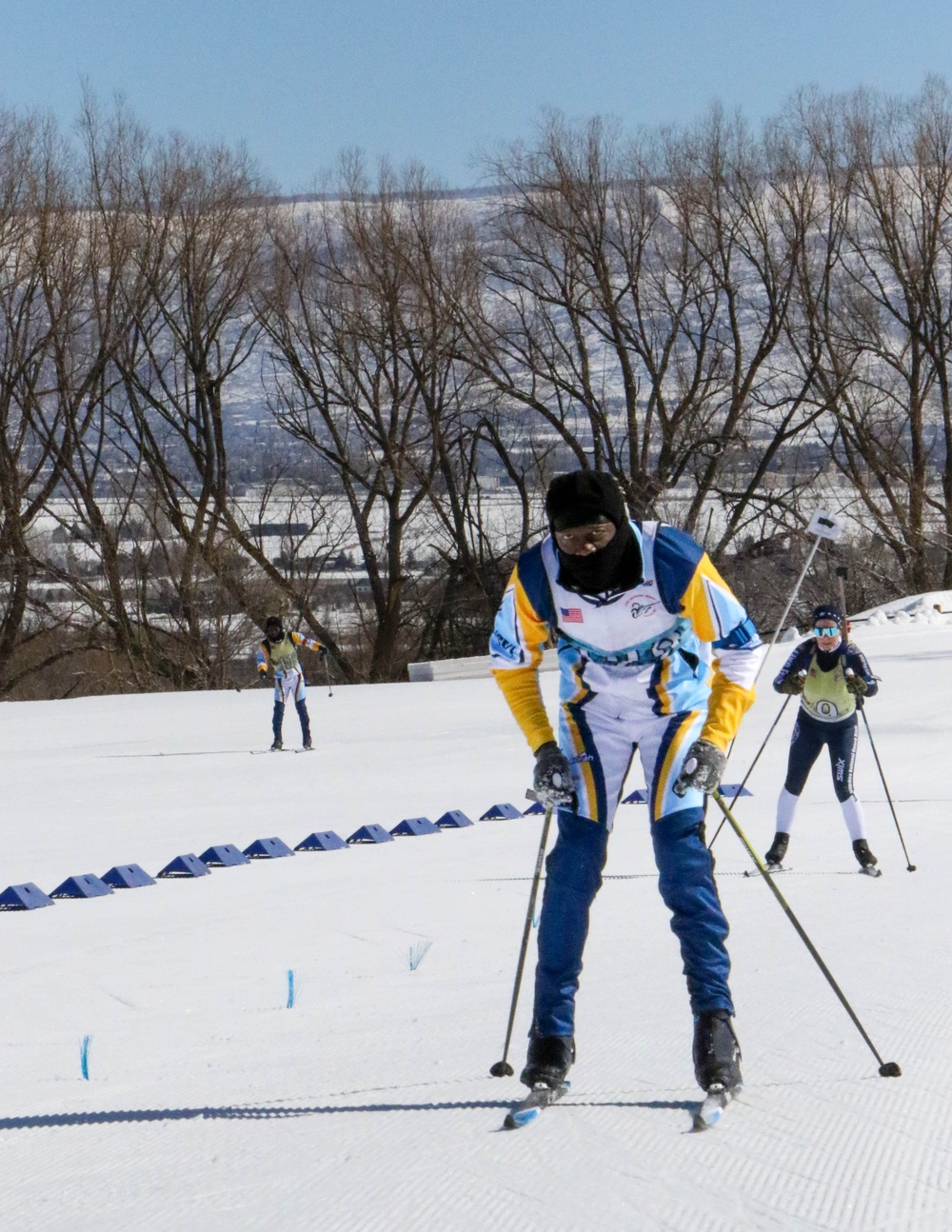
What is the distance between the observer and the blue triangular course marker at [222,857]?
966 cm

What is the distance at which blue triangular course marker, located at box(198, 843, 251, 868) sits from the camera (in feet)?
31.7

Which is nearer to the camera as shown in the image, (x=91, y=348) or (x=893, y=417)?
(x=91, y=348)

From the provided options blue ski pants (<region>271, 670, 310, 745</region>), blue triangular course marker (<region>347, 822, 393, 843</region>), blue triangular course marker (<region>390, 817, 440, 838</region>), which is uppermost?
blue triangular course marker (<region>347, 822, 393, 843</region>)

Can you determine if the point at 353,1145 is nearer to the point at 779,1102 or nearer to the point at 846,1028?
the point at 779,1102

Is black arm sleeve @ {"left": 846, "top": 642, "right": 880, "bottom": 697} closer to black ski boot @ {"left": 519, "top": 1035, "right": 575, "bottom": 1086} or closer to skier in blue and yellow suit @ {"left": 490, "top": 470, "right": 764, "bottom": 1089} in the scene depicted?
skier in blue and yellow suit @ {"left": 490, "top": 470, "right": 764, "bottom": 1089}

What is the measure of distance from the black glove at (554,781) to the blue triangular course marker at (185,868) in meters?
6.07

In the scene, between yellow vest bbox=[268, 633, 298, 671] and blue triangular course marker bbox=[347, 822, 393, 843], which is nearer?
blue triangular course marker bbox=[347, 822, 393, 843]

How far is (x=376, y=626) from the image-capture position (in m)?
34.9

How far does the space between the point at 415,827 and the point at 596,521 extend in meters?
7.87

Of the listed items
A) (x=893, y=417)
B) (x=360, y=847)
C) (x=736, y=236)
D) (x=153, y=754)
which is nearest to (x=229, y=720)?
(x=153, y=754)

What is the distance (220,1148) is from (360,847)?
7015 mm

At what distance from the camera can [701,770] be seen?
3350 mm

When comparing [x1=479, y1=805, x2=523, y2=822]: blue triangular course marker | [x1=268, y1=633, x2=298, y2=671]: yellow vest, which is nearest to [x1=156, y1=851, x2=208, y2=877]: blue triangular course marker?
[x1=479, y1=805, x2=523, y2=822]: blue triangular course marker

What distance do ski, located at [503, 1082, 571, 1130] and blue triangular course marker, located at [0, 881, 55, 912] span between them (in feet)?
17.4
